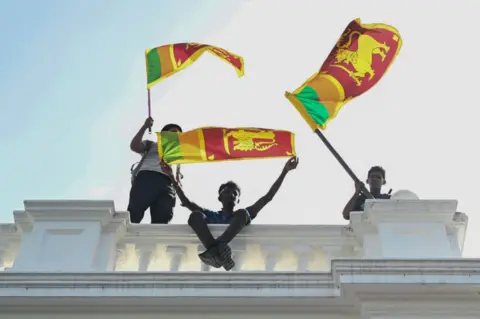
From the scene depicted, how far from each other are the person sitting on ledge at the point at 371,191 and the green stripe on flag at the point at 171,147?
5.61 feet

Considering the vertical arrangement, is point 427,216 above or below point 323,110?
below

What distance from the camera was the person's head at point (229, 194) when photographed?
7402 millimetres

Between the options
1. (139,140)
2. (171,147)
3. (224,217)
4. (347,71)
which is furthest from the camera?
(347,71)

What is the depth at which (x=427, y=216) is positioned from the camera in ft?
21.1

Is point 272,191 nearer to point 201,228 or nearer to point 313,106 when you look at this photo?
point 201,228

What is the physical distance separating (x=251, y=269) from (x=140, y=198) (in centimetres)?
169

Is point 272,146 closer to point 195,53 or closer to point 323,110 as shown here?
point 323,110

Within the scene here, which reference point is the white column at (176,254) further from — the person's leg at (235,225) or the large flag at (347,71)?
the large flag at (347,71)

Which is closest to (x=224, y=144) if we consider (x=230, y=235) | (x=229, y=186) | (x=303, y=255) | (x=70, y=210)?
(x=229, y=186)

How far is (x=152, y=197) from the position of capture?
26.1 ft

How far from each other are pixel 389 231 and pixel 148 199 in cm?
260

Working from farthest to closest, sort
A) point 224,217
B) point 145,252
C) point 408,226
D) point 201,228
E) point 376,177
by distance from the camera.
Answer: point 376,177 < point 224,217 < point 145,252 < point 201,228 < point 408,226

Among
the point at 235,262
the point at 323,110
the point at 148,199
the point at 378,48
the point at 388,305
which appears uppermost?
the point at 378,48

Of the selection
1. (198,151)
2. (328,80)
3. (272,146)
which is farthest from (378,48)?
(198,151)
